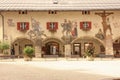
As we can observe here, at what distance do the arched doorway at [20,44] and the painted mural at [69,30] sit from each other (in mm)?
4383

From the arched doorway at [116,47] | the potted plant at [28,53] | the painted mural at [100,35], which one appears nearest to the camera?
the potted plant at [28,53]

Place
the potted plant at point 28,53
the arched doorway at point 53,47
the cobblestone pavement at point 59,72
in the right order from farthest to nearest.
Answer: the arched doorway at point 53,47
the potted plant at point 28,53
the cobblestone pavement at point 59,72

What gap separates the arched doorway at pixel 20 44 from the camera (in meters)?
44.8

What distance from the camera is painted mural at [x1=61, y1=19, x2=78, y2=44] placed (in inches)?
1730

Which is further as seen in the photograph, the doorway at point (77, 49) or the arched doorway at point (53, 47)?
the doorway at point (77, 49)

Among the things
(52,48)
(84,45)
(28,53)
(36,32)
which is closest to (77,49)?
(84,45)

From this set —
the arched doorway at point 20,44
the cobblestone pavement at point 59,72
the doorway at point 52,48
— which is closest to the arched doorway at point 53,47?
the doorway at point 52,48

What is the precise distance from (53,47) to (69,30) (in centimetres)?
345

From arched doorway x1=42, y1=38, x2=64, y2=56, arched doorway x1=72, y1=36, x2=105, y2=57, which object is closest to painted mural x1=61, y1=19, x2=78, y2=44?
arched doorway x1=72, y1=36, x2=105, y2=57

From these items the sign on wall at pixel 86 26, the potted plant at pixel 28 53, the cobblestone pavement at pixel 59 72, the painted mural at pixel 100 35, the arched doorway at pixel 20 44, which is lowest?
the cobblestone pavement at pixel 59 72

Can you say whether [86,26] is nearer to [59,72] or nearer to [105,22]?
[105,22]

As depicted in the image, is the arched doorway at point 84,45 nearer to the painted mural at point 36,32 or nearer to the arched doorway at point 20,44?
the painted mural at point 36,32

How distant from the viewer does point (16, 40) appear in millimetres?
44469

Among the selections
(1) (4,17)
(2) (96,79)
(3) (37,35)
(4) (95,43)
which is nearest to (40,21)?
(3) (37,35)
